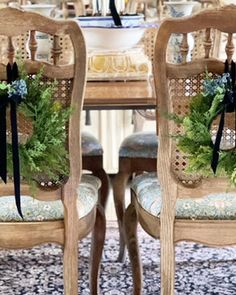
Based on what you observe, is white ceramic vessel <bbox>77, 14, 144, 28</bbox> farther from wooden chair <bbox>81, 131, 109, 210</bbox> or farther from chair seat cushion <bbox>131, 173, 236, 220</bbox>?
chair seat cushion <bbox>131, 173, 236, 220</bbox>

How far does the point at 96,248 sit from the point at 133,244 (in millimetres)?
129

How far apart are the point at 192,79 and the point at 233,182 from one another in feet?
0.91

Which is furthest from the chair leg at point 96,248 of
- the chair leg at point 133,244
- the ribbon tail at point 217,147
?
the ribbon tail at point 217,147

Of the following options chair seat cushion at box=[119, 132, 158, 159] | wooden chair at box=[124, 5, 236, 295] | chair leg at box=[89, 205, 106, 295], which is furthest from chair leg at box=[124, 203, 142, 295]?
chair seat cushion at box=[119, 132, 158, 159]

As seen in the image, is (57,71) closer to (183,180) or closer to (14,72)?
(14,72)

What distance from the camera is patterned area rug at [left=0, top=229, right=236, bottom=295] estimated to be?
2.35m

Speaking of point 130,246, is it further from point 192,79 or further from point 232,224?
point 192,79

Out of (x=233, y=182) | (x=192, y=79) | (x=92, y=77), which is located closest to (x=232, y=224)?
(x=233, y=182)

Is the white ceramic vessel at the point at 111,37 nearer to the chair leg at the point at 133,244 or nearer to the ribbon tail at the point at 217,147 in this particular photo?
the chair leg at the point at 133,244

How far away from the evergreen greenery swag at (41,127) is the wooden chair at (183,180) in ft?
0.85

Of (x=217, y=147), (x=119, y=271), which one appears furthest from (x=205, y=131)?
(x=119, y=271)

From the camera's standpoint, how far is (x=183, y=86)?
1.66 m

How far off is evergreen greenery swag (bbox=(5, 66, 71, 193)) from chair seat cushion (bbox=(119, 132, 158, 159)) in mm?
828

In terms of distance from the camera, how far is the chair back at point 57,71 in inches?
62.4
